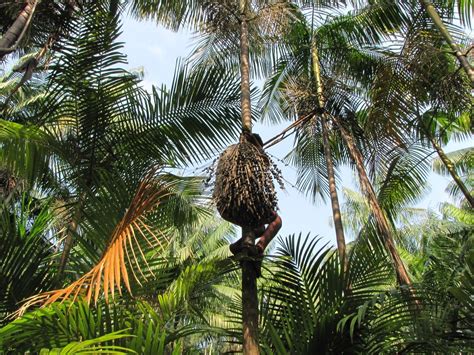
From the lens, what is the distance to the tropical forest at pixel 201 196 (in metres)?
2.72

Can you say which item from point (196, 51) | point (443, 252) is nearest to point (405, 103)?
point (443, 252)

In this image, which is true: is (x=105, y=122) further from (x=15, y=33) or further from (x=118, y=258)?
(x=118, y=258)

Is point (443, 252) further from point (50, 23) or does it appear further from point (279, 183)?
point (50, 23)

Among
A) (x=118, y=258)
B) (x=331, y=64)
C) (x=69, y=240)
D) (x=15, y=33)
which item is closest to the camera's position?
(x=118, y=258)

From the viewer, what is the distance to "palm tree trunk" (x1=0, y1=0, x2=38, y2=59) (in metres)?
3.42

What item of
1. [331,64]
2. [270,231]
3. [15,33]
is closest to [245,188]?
[270,231]

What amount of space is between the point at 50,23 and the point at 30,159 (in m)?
1.83

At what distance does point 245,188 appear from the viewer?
299 cm

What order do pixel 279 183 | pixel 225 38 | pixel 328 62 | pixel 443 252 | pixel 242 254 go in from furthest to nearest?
pixel 328 62, pixel 225 38, pixel 443 252, pixel 279 183, pixel 242 254

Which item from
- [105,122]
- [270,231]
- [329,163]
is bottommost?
[270,231]

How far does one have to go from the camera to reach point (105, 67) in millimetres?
4398

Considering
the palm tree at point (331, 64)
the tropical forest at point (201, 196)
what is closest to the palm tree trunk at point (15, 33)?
the tropical forest at point (201, 196)

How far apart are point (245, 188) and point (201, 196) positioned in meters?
1.75

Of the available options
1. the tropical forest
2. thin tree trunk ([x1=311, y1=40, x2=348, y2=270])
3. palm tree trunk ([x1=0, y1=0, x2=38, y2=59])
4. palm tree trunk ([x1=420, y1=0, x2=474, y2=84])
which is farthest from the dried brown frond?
thin tree trunk ([x1=311, y1=40, x2=348, y2=270])
